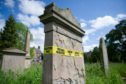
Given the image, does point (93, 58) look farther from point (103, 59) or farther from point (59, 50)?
point (59, 50)

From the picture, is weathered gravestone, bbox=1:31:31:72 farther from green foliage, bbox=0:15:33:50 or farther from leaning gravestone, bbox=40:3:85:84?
green foliage, bbox=0:15:33:50

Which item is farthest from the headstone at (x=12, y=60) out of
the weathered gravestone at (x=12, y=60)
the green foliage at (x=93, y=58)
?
the green foliage at (x=93, y=58)

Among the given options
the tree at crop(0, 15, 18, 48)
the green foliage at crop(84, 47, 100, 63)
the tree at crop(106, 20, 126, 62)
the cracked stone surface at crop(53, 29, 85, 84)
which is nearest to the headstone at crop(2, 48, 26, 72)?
the cracked stone surface at crop(53, 29, 85, 84)

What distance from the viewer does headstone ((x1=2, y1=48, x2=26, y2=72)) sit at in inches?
241

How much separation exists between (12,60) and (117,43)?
38292 mm

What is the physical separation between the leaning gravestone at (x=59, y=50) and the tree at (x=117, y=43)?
Result: 36.4 meters

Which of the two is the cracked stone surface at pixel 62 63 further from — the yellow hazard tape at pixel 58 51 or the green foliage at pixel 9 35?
the green foliage at pixel 9 35

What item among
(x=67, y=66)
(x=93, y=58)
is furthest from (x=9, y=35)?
(x=67, y=66)

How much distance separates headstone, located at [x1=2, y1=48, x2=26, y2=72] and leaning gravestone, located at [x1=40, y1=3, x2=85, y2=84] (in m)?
3.98

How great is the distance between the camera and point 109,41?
40.9 metres

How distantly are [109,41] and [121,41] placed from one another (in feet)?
11.5

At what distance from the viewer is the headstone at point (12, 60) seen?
6.11 meters

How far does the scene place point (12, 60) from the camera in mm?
6266

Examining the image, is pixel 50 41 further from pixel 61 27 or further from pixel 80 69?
pixel 80 69
